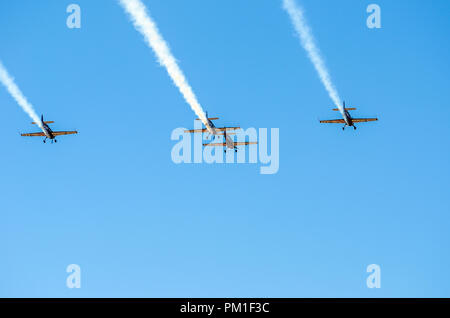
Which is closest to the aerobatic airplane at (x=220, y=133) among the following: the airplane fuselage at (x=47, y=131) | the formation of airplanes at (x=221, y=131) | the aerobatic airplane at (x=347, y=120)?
the formation of airplanes at (x=221, y=131)

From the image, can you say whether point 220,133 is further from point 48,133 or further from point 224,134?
point 48,133

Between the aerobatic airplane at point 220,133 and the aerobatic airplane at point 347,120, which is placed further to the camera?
the aerobatic airplane at point 347,120

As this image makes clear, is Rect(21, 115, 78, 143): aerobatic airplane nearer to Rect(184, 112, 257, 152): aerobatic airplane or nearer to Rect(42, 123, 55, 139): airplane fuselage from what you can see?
Rect(42, 123, 55, 139): airplane fuselage

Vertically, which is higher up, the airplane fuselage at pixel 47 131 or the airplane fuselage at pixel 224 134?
the airplane fuselage at pixel 47 131

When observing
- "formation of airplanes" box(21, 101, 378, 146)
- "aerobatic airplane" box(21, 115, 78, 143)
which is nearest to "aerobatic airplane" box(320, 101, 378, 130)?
"formation of airplanes" box(21, 101, 378, 146)

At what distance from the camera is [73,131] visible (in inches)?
2854

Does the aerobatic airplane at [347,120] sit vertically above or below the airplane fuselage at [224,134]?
above

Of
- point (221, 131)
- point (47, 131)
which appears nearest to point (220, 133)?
point (221, 131)

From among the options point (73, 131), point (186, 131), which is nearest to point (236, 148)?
point (186, 131)

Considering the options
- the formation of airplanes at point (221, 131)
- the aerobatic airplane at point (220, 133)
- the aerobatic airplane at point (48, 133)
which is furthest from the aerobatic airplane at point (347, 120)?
the aerobatic airplane at point (48, 133)

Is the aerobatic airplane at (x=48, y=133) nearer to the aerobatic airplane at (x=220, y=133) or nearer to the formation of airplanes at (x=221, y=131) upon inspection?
the formation of airplanes at (x=221, y=131)

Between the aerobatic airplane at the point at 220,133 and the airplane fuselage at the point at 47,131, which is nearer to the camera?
the aerobatic airplane at the point at 220,133
